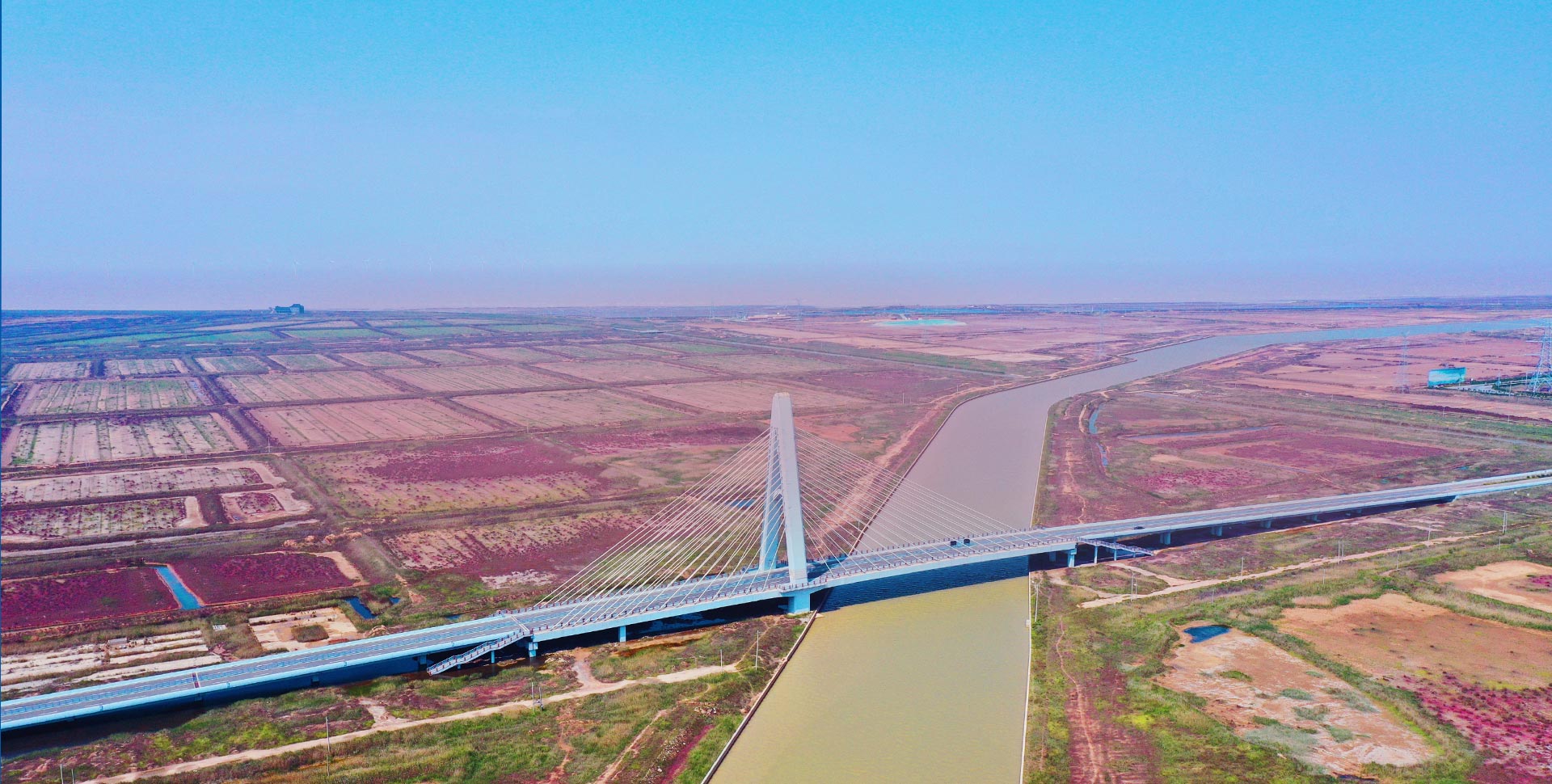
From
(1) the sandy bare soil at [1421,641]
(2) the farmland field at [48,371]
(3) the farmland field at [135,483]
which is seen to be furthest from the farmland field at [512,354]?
(1) the sandy bare soil at [1421,641]

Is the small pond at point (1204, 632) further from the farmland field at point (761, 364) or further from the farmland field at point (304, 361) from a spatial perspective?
the farmland field at point (304, 361)

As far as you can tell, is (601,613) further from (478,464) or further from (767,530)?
(478,464)

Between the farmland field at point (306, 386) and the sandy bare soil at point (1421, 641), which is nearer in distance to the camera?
the sandy bare soil at point (1421, 641)

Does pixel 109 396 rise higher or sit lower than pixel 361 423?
higher

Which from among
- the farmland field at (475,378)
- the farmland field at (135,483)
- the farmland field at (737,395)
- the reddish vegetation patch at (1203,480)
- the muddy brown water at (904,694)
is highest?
the farmland field at (475,378)

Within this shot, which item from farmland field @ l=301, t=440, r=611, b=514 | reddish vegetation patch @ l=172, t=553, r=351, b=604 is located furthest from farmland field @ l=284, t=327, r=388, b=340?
reddish vegetation patch @ l=172, t=553, r=351, b=604

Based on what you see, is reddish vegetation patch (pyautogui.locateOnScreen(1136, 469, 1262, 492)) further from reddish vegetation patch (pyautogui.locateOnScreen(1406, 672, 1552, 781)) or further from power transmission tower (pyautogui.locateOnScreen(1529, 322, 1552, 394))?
power transmission tower (pyautogui.locateOnScreen(1529, 322, 1552, 394))

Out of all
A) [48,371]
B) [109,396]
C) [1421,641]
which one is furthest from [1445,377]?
[48,371]
